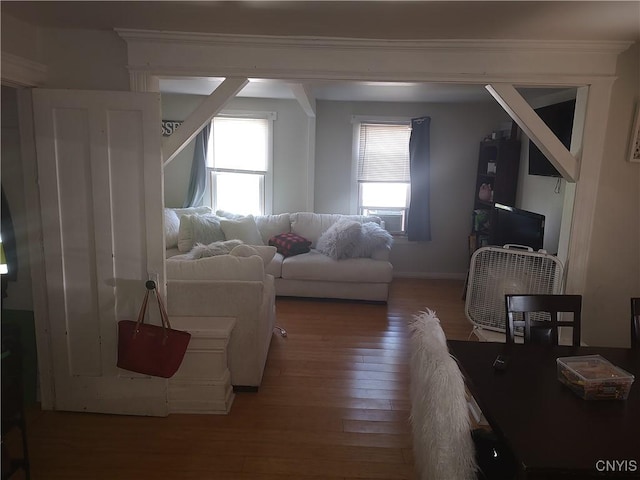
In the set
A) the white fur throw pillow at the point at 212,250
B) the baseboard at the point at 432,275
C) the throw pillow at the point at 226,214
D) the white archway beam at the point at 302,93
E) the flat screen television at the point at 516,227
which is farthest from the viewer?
the baseboard at the point at 432,275

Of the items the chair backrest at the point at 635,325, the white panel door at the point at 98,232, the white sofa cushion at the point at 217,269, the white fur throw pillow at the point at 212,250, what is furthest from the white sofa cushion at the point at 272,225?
the chair backrest at the point at 635,325

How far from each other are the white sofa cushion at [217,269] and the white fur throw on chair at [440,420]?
161 cm

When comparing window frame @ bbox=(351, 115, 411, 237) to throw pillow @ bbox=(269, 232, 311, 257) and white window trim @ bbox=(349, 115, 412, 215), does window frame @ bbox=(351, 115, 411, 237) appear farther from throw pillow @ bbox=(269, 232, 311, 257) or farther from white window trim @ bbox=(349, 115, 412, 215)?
throw pillow @ bbox=(269, 232, 311, 257)

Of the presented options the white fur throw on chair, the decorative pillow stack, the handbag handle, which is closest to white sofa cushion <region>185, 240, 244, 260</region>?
the handbag handle

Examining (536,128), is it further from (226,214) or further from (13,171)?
(226,214)

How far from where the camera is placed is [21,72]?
2406 millimetres

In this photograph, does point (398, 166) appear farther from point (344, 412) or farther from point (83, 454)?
point (83, 454)

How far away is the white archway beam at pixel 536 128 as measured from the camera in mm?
2699

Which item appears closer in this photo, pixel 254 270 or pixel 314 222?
pixel 254 270

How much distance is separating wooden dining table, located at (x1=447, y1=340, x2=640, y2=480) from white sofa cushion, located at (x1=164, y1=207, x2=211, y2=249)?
12.7ft

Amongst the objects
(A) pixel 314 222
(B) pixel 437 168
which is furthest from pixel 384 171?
(A) pixel 314 222

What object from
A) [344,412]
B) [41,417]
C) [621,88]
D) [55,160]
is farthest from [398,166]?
[41,417]

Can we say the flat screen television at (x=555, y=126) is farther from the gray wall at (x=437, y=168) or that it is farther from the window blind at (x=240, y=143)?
the window blind at (x=240, y=143)

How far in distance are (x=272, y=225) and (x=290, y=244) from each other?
0.57 meters
